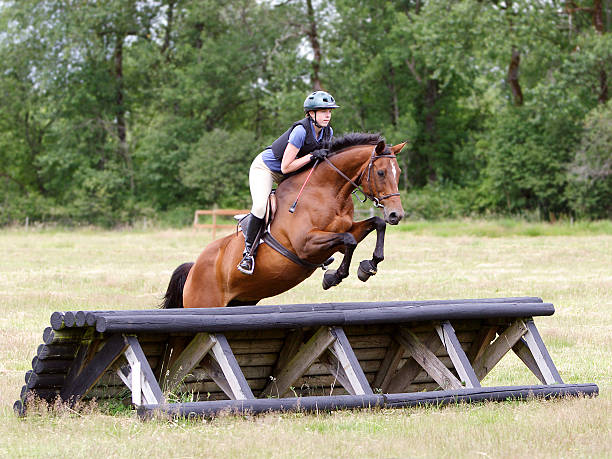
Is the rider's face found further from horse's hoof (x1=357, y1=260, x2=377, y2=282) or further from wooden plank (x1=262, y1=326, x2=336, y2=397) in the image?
wooden plank (x1=262, y1=326, x2=336, y2=397)

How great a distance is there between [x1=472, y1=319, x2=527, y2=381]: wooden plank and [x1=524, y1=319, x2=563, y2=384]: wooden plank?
0.06m

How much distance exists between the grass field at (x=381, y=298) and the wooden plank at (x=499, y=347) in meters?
0.80

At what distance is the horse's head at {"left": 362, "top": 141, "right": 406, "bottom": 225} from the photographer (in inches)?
299

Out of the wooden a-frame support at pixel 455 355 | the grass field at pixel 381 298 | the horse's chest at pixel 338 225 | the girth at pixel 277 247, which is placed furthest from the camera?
the girth at pixel 277 247

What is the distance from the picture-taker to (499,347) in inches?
298

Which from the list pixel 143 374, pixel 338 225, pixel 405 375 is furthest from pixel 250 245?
pixel 143 374

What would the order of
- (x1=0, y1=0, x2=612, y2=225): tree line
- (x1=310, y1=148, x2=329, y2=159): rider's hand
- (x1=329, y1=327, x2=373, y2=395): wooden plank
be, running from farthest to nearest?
1. (x1=0, y1=0, x2=612, y2=225): tree line
2. (x1=310, y1=148, x2=329, y2=159): rider's hand
3. (x1=329, y1=327, x2=373, y2=395): wooden plank

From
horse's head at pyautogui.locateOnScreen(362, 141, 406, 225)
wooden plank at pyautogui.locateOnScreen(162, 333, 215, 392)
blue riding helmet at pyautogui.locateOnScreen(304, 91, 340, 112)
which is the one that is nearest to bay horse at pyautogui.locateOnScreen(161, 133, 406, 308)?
horse's head at pyautogui.locateOnScreen(362, 141, 406, 225)

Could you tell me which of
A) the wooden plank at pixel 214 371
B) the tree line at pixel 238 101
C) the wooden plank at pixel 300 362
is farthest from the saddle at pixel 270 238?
the tree line at pixel 238 101

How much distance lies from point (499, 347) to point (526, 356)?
0.24 metres

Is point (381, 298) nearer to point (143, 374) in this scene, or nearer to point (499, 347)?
point (499, 347)

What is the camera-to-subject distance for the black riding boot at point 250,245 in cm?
816

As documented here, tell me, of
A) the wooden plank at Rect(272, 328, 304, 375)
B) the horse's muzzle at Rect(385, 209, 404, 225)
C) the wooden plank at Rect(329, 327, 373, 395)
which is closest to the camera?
the wooden plank at Rect(329, 327, 373, 395)

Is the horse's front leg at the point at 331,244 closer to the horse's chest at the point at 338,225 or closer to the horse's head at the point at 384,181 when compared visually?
the horse's chest at the point at 338,225
